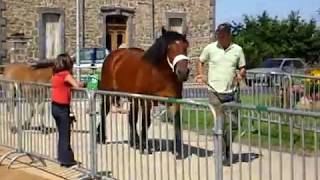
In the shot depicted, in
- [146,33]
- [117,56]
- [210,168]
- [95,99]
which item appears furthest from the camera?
[146,33]

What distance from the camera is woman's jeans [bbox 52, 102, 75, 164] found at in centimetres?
1015

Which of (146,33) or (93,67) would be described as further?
(146,33)

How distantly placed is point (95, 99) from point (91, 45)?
1121 inches

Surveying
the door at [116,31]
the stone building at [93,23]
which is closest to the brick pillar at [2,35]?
the stone building at [93,23]

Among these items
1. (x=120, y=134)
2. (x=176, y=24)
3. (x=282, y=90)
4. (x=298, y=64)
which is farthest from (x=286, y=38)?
(x=120, y=134)

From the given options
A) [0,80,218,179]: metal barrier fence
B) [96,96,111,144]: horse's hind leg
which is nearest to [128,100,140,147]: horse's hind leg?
[0,80,218,179]: metal barrier fence

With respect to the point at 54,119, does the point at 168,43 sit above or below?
above

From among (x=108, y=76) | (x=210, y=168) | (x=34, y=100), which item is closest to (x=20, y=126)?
(x=34, y=100)

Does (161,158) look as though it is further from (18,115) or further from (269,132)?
(18,115)

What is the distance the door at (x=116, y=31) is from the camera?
128ft

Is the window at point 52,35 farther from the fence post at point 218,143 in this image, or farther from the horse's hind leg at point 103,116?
the fence post at point 218,143

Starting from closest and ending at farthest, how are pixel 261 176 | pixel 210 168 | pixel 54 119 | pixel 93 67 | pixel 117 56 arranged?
1. pixel 261 176
2. pixel 210 168
3. pixel 54 119
4. pixel 117 56
5. pixel 93 67

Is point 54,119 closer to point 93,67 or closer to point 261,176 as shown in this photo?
point 261,176

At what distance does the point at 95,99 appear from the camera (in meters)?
9.19
